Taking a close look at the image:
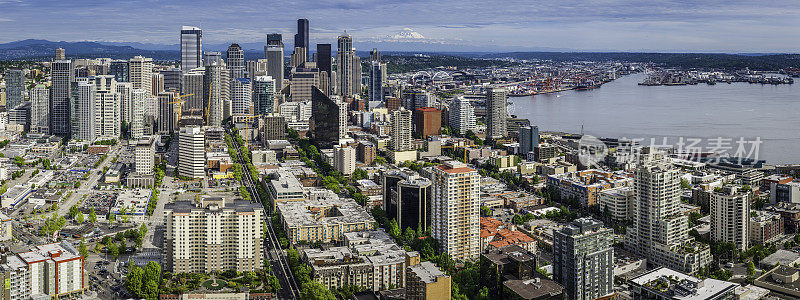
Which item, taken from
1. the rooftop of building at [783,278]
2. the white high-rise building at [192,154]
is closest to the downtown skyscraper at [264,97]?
the white high-rise building at [192,154]

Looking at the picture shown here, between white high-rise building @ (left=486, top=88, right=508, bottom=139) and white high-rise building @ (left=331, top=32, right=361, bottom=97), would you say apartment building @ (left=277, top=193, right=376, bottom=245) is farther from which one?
white high-rise building @ (left=331, top=32, right=361, bottom=97)

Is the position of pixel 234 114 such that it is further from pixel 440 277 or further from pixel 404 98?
pixel 440 277

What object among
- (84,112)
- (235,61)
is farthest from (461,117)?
(235,61)

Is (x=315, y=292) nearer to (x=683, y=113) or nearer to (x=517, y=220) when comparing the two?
(x=517, y=220)

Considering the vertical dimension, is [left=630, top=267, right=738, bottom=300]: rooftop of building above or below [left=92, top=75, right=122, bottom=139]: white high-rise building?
below

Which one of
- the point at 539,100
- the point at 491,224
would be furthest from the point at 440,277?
the point at 539,100

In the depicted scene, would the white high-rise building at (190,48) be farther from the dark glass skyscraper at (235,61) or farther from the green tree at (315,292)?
the green tree at (315,292)


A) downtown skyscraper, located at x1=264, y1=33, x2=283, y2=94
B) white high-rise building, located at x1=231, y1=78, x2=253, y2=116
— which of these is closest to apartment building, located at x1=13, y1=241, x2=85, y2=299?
white high-rise building, located at x1=231, y1=78, x2=253, y2=116
